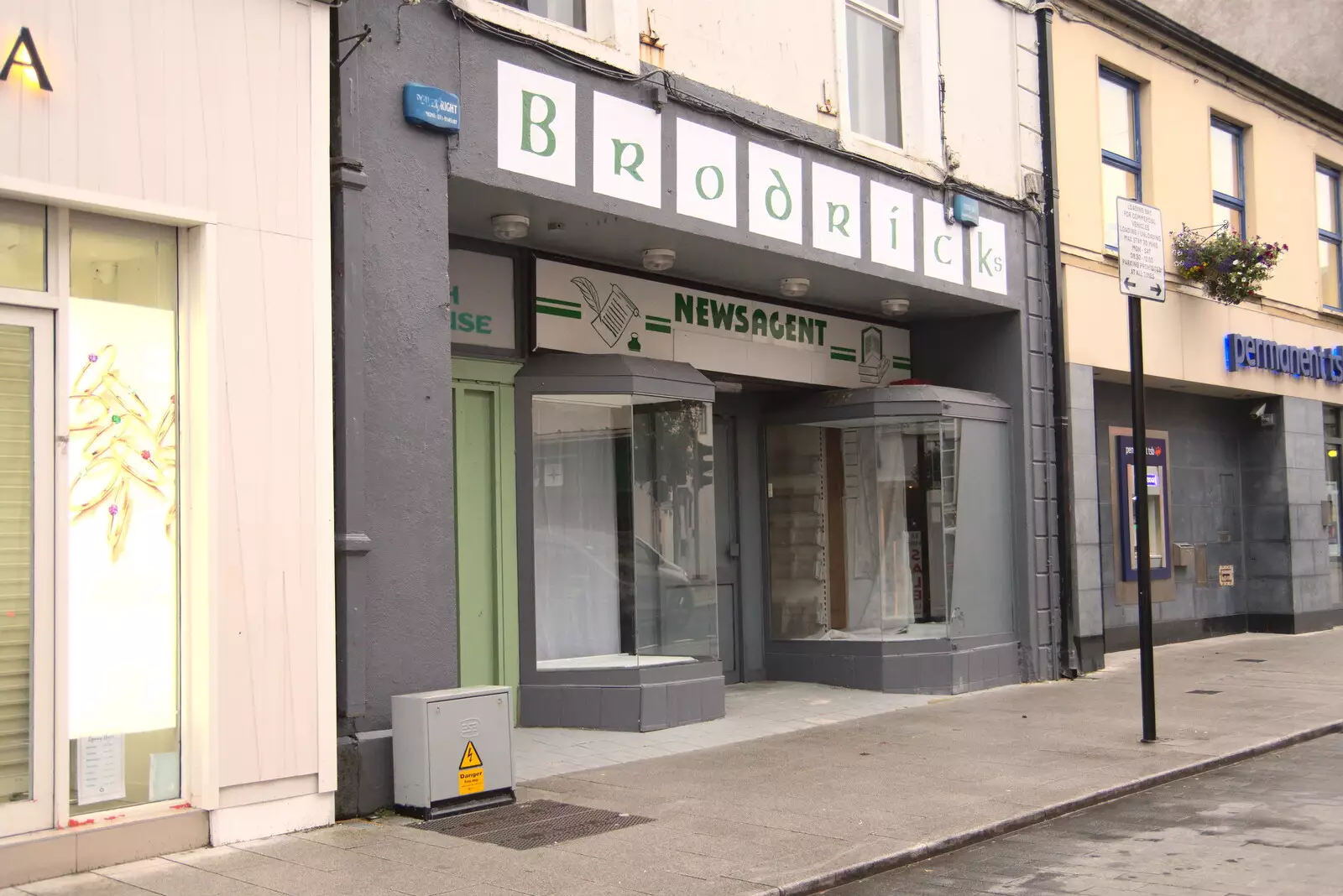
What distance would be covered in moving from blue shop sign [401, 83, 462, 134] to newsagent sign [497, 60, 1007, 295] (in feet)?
1.68

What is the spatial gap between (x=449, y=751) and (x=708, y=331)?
5.55 meters

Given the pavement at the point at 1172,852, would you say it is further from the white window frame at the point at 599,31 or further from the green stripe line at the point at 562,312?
the white window frame at the point at 599,31

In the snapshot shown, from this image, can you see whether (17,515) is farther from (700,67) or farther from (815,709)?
(815,709)

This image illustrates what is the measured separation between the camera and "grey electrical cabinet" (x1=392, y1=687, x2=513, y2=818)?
7.12 meters

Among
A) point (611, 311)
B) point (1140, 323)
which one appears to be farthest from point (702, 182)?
point (1140, 323)

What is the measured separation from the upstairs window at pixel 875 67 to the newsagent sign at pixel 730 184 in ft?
2.43

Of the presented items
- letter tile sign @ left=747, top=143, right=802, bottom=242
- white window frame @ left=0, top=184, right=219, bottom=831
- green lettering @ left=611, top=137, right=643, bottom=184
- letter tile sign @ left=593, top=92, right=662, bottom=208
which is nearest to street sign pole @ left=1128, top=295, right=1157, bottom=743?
letter tile sign @ left=747, top=143, right=802, bottom=242

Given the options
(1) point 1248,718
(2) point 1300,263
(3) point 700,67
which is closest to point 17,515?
(3) point 700,67

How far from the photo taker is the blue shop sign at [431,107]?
7777mm

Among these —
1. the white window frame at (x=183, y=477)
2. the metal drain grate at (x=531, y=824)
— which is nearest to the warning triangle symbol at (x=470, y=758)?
the metal drain grate at (x=531, y=824)

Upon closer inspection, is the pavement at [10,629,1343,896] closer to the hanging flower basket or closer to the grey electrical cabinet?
the grey electrical cabinet

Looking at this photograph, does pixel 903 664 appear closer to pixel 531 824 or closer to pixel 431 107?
pixel 531 824

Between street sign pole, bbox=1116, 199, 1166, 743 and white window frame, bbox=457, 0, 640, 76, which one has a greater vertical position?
white window frame, bbox=457, 0, 640, 76

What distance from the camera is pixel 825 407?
1279 cm
